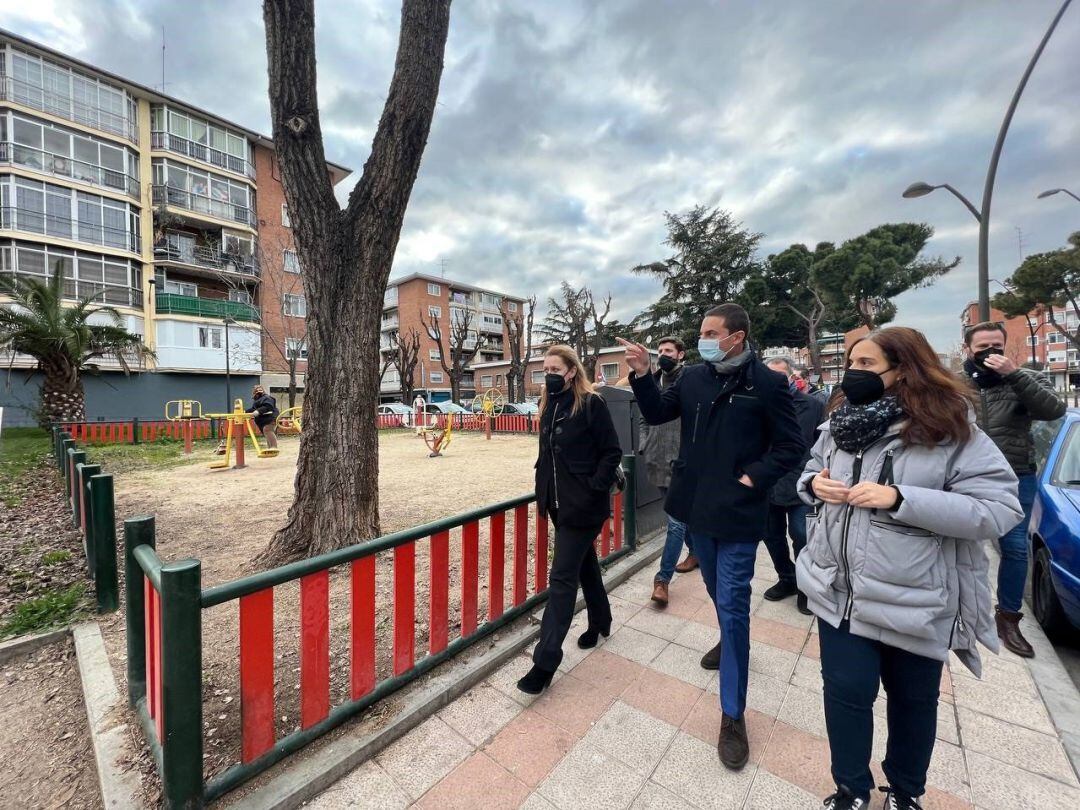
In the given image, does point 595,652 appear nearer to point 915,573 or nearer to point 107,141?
point 915,573

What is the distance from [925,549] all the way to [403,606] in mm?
2207

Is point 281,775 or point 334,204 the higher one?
point 334,204

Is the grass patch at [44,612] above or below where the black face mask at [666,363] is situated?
below

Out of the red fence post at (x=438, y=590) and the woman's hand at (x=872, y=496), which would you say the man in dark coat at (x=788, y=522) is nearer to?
the woman's hand at (x=872, y=496)

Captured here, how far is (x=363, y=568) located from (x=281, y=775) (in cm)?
81

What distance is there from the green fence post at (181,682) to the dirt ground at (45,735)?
1.97 feet

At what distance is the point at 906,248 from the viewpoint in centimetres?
2827

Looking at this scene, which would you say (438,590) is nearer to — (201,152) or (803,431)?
(803,431)

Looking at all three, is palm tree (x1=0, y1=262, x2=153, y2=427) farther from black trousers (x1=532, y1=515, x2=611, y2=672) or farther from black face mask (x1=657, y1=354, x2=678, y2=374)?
black face mask (x1=657, y1=354, x2=678, y2=374)

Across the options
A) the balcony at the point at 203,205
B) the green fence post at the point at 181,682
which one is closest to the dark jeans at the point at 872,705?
the green fence post at the point at 181,682

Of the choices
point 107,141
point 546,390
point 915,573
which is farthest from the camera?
point 107,141

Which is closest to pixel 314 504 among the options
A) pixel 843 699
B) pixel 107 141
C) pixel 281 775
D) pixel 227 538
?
pixel 227 538

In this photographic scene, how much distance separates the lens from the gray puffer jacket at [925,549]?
1451 millimetres

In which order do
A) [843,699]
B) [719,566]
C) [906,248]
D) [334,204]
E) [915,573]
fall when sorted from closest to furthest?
1. [915,573]
2. [843,699]
3. [719,566]
4. [334,204]
5. [906,248]
